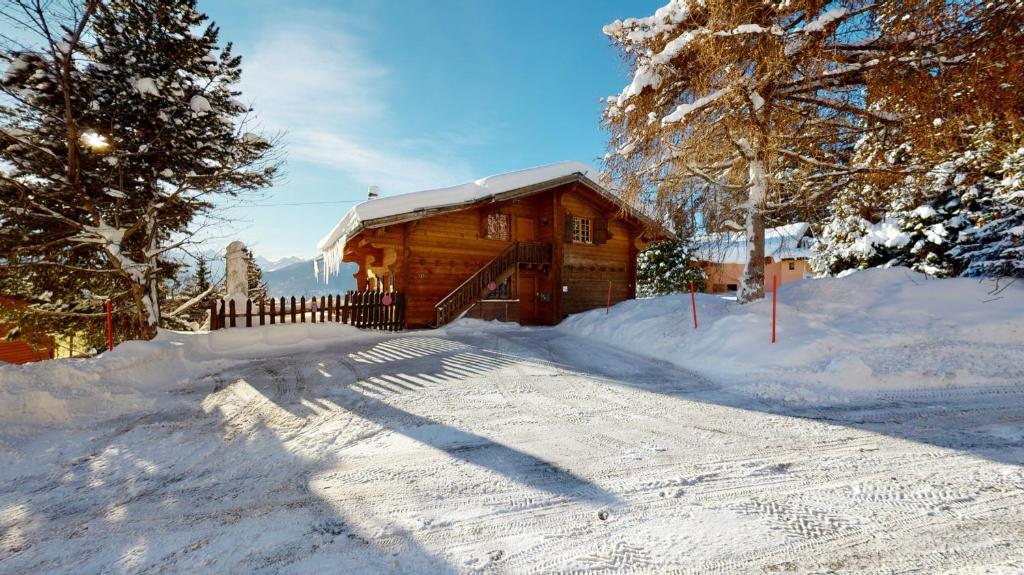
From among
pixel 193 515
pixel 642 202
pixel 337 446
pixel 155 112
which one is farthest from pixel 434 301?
pixel 193 515

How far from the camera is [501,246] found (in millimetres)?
15570

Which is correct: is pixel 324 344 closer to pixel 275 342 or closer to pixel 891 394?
pixel 275 342

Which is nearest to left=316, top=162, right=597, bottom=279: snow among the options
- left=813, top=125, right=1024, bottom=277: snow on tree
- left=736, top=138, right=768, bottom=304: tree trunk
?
left=736, top=138, right=768, bottom=304: tree trunk

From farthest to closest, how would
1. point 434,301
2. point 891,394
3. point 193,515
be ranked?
1. point 434,301
2. point 891,394
3. point 193,515

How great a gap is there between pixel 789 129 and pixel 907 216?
7.79 metres

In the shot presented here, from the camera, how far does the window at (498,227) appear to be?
15.2m

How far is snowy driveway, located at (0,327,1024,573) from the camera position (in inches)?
80.2

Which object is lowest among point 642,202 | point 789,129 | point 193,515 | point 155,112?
point 193,515

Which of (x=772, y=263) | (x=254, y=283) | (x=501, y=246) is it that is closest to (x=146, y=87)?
(x=501, y=246)

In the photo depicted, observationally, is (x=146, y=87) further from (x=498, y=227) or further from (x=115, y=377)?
(x=498, y=227)

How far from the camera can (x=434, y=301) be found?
13.8 m

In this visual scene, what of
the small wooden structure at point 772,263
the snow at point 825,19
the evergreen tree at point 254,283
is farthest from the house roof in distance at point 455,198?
the small wooden structure at point 772,263

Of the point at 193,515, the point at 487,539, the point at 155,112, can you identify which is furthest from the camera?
the point at 155,112

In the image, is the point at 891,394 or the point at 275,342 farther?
the point at 275,342
